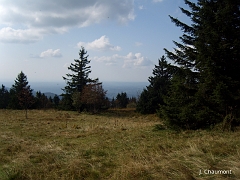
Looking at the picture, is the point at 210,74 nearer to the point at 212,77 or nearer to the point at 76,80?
the point at 212,77

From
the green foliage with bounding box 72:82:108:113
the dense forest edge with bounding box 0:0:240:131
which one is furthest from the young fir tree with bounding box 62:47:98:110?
the dense forest edge with bounding box 0:0:240:131

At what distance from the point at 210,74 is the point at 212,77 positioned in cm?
16

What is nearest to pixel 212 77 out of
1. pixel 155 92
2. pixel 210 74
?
pixel 210 74

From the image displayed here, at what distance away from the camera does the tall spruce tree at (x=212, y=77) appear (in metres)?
7.30

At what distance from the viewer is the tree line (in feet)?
24.0

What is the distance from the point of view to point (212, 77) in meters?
7.37

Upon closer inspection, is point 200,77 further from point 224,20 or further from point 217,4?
point 217,4

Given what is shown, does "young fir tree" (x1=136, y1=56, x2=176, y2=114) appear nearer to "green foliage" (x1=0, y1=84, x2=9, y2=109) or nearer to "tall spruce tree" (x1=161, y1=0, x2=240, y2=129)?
"tall spruce tree" (x1=161, y1=0, x2=240, y2=129)

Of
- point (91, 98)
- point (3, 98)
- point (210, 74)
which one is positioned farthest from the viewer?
point (3, 98)

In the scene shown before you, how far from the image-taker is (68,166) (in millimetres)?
4195

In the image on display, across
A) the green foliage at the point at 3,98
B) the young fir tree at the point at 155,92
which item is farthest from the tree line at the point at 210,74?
the green foliage at the point at 3,98

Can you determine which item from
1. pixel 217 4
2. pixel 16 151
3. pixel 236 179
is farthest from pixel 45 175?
pixel 217 4

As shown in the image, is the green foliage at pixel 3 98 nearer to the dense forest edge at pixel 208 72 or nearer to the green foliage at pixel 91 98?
the green foliage at pixel 91 98

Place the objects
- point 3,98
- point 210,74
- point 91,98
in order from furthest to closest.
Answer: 1. point 3,98
2. point 91,98
3. point 210,74
